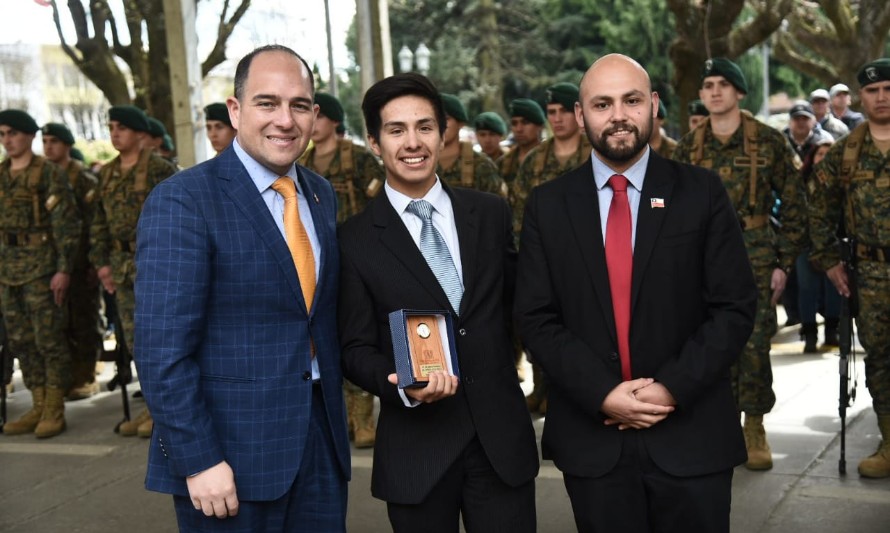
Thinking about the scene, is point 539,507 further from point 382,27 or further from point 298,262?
point 382,27

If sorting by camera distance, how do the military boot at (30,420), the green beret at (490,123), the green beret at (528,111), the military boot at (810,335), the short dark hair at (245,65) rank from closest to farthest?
the short dark hair at (245,65) → the military boot at (30,420) → the green beret at (528,111) → the military boot at (810,335) → the green beret at (490,123)

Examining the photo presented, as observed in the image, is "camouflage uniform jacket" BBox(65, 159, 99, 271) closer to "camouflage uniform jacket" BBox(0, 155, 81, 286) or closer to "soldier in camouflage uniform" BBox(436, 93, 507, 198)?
"camouflage uniform jacket" BBox(0, 155, 81, 286)

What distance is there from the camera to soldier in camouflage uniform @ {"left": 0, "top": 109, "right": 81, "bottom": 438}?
750 cm

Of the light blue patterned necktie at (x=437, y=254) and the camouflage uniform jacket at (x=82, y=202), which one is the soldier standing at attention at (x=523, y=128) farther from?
the light blue patterned necktie at (x=437, y=254)

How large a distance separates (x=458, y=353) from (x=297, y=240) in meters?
0.58

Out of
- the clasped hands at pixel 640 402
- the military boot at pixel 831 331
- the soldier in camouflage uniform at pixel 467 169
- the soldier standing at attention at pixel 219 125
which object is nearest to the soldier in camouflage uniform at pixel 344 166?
the soldier in camouflage uniform at pixel 467 169

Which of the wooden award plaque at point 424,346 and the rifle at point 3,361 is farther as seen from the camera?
the rifle at point 3,361

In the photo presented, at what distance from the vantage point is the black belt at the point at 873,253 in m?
5.39

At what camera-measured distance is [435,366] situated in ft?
8.80

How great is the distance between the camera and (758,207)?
5.73 meters

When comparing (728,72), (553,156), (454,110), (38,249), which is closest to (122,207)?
(38,249)

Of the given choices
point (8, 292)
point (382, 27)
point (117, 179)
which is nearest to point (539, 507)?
point (117, 179)

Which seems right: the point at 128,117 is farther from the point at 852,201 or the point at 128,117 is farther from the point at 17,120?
the point at 852,201

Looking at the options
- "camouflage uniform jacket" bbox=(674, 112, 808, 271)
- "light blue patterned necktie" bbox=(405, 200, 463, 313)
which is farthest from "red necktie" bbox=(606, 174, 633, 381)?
"camouflage uniform jacket" bbox=(674, 112, 808, 271)
